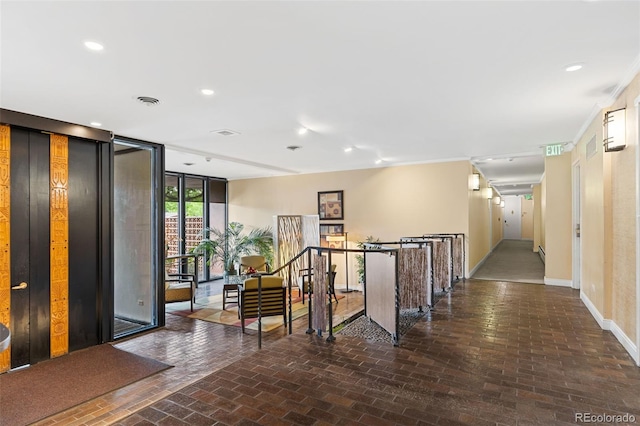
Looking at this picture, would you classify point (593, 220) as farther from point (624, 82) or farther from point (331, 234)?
point (331, 234)

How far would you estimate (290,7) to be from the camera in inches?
84.0

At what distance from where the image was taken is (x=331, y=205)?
945 centimetres

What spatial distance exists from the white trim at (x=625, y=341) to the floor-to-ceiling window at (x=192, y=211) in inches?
340

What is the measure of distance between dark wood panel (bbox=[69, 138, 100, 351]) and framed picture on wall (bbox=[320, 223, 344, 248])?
17.6 feet

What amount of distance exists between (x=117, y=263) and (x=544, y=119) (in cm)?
695

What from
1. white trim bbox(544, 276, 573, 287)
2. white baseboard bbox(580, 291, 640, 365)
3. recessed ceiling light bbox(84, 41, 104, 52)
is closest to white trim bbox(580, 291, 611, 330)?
white baseboard bbox(580, 291, 640, 365)

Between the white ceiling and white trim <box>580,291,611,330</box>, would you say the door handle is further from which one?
white trim <box>580,291,611,330</box>

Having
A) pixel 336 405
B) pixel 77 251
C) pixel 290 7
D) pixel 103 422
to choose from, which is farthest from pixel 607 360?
pixel 77 251

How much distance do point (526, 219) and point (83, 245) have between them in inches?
818

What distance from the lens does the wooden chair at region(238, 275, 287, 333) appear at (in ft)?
17.1

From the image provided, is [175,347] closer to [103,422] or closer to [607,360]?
[103,422]

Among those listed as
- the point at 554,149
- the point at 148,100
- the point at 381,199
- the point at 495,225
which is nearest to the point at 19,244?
the point at 148,100

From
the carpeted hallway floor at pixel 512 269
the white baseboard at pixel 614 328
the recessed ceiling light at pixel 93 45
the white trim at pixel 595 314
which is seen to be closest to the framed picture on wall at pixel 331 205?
the carpeted hallway floor at pixel 512 269

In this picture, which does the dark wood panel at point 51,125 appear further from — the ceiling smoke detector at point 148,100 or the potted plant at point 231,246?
the potted plant at point 231,246
